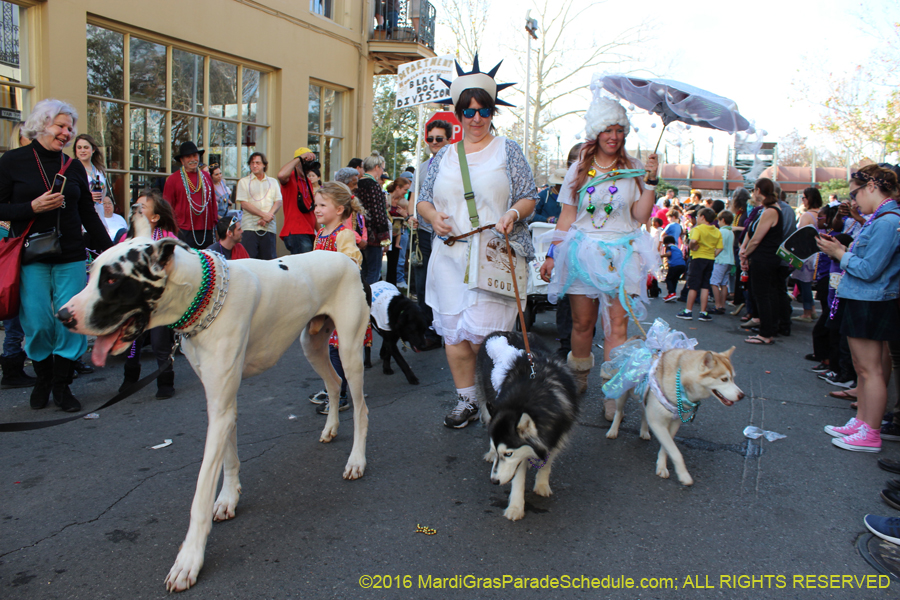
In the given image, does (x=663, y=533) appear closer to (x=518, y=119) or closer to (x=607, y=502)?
(x=607, y=502)

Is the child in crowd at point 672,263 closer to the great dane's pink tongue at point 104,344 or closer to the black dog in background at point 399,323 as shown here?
the black dog in background at point 399,323

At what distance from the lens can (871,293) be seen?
4082 millimetres

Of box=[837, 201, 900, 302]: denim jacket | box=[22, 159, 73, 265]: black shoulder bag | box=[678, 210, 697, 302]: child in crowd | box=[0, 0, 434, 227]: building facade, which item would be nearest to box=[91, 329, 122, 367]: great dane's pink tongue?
box=[22, 159, 73, 265]: black shoulder bag

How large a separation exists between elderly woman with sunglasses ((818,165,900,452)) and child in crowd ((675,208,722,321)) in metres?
5.66

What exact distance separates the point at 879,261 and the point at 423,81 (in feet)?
22.6

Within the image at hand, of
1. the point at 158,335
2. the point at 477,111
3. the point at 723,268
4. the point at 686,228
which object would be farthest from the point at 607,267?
the point at 686,228

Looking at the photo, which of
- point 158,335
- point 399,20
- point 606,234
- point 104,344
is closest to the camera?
point 104,344

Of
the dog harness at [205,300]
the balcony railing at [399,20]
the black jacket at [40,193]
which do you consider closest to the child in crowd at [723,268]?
the balcony railing at [399,20]

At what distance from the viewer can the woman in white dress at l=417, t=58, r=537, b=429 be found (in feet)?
13.2

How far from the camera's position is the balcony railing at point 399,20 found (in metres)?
13.9

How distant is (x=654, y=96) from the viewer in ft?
16.1

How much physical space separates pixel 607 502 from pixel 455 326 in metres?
1.54

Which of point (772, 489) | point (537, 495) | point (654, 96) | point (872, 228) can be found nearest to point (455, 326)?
point (537, 495)

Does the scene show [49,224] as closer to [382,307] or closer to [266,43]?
[382,307]
